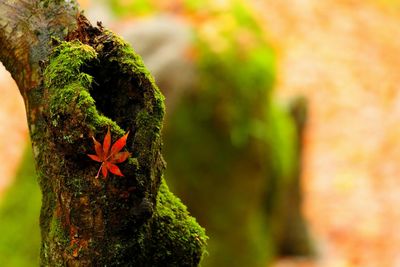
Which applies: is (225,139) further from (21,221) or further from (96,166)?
(96,166)

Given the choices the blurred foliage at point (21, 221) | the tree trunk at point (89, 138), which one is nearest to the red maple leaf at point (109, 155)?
the tree trunk at point (89, 138)

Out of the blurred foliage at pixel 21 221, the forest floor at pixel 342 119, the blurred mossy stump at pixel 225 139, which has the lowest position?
the blurred foliage at pixel 21 221

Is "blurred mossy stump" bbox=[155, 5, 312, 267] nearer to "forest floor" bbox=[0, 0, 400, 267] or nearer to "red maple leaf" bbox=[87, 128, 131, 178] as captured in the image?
"forest floor" bbox=[0, 0, 400, 267]

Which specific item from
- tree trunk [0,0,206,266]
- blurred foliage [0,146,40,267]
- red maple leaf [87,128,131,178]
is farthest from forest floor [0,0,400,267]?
red maple leaf [87,128,131,178]

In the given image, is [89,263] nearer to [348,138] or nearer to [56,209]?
[56,209]

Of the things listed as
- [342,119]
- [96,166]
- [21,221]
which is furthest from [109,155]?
[342,119]

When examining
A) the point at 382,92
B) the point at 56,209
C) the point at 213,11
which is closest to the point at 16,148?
the point at 213,11

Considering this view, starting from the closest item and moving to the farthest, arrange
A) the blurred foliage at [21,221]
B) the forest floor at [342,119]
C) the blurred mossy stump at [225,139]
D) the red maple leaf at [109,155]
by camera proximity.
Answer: the red maple leaf at [109,155] → the blurred foliage at [21,221] → the blurred mossy stump at [225,139] → the forest floor at [342,119]

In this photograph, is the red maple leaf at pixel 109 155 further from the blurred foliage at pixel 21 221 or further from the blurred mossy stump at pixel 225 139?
the blurred mossy stump at pixel 225 139
